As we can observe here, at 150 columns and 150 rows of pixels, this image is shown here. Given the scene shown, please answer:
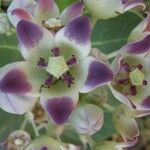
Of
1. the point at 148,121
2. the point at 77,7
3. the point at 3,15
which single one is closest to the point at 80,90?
the point at 77,7

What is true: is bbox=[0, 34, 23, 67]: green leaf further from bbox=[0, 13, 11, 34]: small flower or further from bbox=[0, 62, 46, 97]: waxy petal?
bbox=[0, 62, 46, 97]: waxy petal

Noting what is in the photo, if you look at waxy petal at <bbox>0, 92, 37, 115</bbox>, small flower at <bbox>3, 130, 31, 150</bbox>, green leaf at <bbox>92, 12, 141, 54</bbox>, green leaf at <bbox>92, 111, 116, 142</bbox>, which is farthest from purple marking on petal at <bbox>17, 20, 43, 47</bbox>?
green leaf at <bbox>92, 111, 116, 142</bbox>

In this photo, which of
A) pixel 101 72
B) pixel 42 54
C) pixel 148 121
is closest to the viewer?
pixel 101 72

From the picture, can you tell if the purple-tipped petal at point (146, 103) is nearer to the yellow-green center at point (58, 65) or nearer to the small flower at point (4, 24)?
the yellow-green center at point (58, 65)

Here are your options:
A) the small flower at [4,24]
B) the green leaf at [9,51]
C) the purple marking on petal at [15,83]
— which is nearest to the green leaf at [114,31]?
the green leaf at [9,51]

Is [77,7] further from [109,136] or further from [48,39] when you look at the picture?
[109,136]

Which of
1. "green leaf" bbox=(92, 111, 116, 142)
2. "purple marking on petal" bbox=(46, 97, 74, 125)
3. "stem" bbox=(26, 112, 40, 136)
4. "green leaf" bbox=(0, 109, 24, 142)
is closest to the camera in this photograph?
"purple marking on petal" bbox=(46, 97, 74, 125)

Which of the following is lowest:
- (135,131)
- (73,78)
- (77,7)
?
(135,131)
